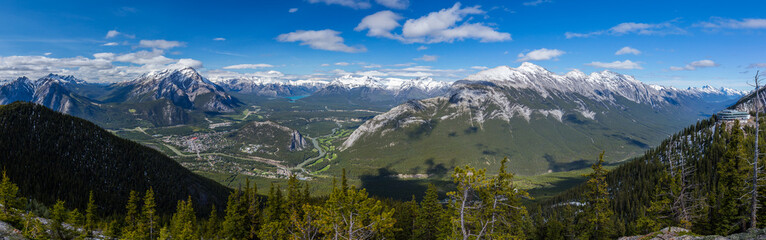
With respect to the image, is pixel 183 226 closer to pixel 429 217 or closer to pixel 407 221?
pixel 407 221

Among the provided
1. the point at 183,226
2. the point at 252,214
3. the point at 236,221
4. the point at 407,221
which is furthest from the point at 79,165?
the point at 407,221

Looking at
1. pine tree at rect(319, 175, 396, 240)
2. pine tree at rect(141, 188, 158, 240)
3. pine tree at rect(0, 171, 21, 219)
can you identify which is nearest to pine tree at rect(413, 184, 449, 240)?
pine tree at rect(319, 175, 396, 240)

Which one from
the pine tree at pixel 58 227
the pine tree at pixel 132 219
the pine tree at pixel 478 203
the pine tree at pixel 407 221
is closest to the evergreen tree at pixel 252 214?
the pine tree at pixel 132 219

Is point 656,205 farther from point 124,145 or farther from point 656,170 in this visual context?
point 124,145

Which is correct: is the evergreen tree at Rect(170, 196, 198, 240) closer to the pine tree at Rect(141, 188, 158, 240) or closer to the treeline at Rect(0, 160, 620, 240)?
the treeline at Rect(0, 160, 620, 240)

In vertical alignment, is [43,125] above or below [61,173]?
above

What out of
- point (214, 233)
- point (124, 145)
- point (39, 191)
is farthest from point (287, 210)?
point (124, 145)
